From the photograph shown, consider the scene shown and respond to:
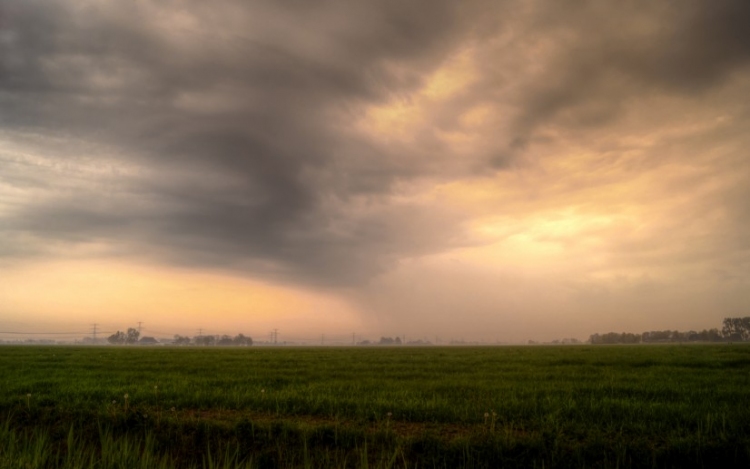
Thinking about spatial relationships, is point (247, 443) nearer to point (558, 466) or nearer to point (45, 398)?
point (558, 466)

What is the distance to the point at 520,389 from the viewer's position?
47.8 feet

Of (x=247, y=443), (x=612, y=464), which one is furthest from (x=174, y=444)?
(x=612, y=464)

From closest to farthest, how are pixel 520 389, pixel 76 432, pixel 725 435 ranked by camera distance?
pixel 725 435 → pixel 76 432 → pixel 520 389

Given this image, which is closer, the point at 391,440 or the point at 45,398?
the point at 391,440

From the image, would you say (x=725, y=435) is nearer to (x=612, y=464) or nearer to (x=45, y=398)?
(x=612, y=464)

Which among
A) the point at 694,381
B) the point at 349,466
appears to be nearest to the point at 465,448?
the point at 349,466

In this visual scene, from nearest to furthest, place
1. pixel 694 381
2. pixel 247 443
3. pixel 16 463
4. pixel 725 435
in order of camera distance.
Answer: pixel 16 463, pixel 725 435, pixel 247 443, pixel 694 381

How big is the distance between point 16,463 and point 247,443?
3.54 m

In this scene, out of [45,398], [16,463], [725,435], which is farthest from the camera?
[45,398]

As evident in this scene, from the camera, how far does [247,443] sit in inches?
332

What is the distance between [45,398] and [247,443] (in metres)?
8.11

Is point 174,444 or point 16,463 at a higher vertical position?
point 16,463

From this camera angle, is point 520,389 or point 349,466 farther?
point 520,389

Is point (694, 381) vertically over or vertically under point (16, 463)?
under
